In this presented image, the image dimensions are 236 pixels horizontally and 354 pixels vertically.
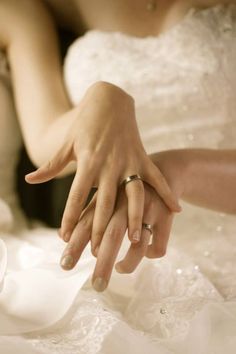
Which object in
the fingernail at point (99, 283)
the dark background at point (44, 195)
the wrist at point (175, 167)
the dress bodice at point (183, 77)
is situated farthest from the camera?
the dark background at point (44, 195)

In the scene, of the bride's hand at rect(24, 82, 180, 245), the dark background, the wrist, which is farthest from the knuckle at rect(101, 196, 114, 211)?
the dark background

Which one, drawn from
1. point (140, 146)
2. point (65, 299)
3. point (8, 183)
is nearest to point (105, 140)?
point (140, 146)

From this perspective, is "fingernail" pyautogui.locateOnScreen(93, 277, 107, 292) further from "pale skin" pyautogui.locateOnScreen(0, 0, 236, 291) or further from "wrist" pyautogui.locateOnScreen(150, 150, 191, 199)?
"wrist" pyautogui.locateOnScreen(150, 150, 191, 199)

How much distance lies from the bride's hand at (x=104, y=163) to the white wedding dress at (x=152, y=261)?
120 mm

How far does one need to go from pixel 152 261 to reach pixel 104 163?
0.75ft

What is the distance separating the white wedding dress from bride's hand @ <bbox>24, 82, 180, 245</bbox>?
12 centimetres

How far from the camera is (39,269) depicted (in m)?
0.85

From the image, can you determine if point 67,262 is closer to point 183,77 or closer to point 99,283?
point 99,283

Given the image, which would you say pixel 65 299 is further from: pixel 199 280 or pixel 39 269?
pixel 199 280

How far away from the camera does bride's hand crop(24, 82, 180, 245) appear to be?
2.29ft

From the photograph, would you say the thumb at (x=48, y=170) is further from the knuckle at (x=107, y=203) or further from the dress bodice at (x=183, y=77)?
the dress bodice at (x=183, y=77)

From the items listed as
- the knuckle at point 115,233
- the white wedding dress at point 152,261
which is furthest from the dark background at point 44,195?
the knuckle at point 115,233

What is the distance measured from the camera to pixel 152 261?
2.93 ft

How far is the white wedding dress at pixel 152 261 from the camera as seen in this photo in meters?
0.69
